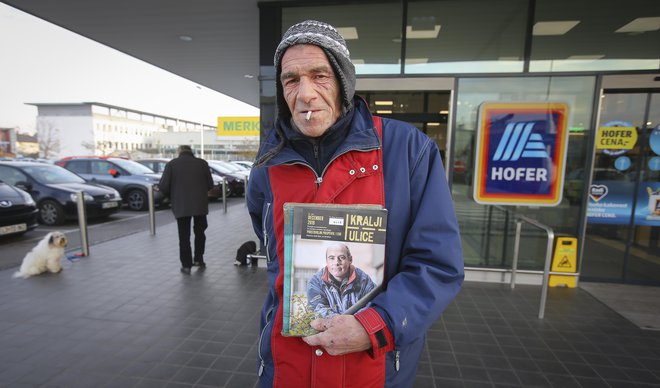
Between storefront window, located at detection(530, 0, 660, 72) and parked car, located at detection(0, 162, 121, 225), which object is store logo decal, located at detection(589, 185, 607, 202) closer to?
storefront window, located at detection(530, 0, 660, 72)

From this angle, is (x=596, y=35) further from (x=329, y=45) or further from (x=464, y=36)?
(x=329, y=45)

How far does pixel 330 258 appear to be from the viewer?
960 millimetres

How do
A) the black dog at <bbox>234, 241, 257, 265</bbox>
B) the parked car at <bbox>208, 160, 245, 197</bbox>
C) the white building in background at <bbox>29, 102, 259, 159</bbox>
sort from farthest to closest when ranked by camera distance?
1. the white building in background at <bbox>29, 102, 259, 159</bbox>
2. the parked car at <bbox>208, 160, 245, 197</bbox>
3. the black dog at <bbox>234, 241, 257, 265</bbox>

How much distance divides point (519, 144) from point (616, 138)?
1489 mm

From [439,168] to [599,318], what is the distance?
4.21 metres

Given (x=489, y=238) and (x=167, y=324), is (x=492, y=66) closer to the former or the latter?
(x=489, y=238)

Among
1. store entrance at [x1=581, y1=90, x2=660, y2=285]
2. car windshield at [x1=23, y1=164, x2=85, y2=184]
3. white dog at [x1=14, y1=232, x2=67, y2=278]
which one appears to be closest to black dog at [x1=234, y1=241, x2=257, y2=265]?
white dog at [x1=14, y1=232, x2=67, y2=278]

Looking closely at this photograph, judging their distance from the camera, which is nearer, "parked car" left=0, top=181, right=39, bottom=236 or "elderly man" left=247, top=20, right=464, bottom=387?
"elderly man" left=247, top=20, right=464, bottom=387

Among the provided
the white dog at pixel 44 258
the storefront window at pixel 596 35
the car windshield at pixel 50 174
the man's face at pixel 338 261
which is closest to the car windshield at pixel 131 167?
the car windshield at pixel 50 174

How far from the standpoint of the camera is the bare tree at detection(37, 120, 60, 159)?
166ft

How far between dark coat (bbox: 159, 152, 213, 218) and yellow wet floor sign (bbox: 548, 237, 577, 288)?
529cm

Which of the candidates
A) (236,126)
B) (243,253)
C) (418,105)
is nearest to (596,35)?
(418,105)

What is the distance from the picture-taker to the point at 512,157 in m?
4.75

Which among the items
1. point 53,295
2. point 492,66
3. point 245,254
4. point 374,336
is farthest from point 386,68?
point 53,295
